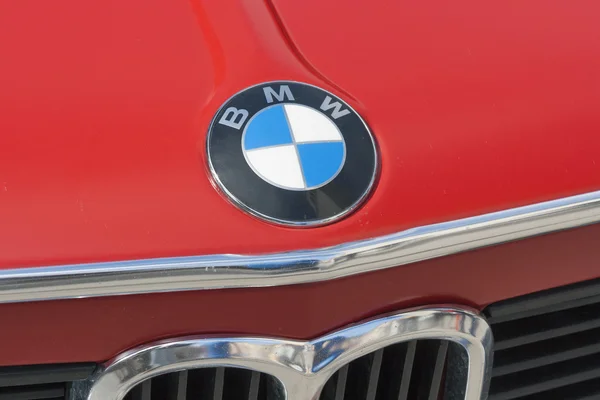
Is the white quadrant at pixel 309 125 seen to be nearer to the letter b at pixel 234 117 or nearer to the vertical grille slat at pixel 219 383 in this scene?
the letter b at pixel 234 117

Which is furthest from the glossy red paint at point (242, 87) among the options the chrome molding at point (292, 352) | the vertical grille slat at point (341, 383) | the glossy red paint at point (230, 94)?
the vertical grille slat at point (341, 383)

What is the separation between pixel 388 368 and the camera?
1363mm

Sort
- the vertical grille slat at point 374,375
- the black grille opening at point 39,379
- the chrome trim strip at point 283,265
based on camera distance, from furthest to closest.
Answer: the vertical grille slat at point 374,375 < the black grille opening at point 39,379 < the chrome trim strip at point 283,265

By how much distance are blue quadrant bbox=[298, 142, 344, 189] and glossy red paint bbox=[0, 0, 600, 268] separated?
0.07m

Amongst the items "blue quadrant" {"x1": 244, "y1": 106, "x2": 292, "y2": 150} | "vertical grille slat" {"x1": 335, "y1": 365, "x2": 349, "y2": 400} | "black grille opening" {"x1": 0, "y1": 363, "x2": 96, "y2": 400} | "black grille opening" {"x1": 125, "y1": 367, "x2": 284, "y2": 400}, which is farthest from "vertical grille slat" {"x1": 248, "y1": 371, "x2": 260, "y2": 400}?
"blue quadrant" {"x1": 244, "y1": 106, "x2": 292, "y2": 150}

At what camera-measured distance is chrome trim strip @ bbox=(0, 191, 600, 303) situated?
106cm

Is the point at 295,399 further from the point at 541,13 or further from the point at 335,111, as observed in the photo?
the point at 541,13

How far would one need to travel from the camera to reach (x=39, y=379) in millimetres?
1173

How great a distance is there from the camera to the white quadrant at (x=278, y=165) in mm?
1146

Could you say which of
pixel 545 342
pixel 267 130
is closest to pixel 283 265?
pixel 267 130

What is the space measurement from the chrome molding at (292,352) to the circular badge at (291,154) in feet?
0.64

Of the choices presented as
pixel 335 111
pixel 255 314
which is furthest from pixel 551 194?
pixel 255 314

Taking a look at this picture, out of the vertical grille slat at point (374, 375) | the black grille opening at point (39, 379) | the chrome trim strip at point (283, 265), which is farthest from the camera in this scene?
the vertical grille slat at point (374, 375)

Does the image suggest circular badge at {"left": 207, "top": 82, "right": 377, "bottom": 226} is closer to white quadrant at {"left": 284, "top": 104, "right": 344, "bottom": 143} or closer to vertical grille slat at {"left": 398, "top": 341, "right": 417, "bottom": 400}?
white quadrant at {"left": 284, "top": 104, "right": 344, "bottom": 143}
